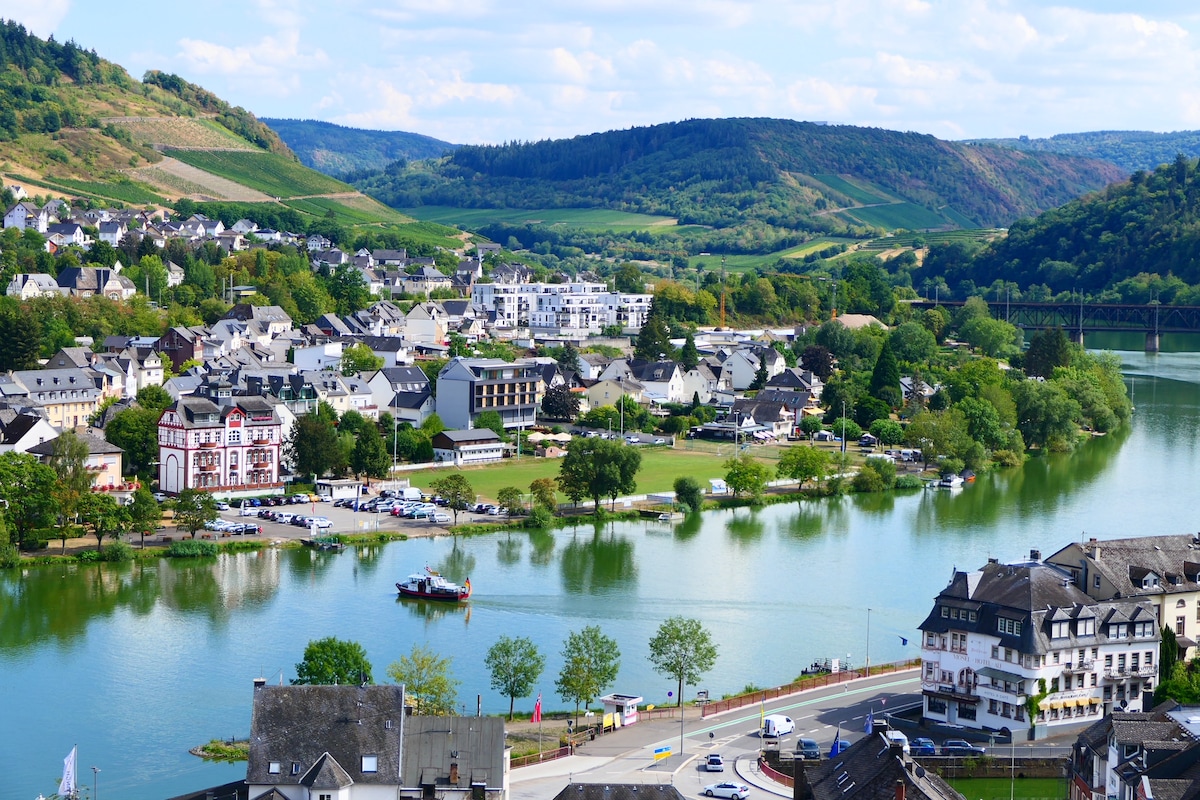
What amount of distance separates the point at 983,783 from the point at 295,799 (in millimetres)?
6567

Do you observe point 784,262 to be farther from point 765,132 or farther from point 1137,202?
point 765,132

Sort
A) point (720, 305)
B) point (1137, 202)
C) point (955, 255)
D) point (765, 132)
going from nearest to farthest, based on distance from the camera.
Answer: point (720, 305) → point (1137, 202) → point (955, 255) → point (765, 132)

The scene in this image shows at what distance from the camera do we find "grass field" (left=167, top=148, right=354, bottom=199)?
7850 cm

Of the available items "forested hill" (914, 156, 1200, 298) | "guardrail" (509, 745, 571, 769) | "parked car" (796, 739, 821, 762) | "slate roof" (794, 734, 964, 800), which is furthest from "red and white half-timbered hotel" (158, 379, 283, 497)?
"forested hill" (914, 156, 1200, 298)

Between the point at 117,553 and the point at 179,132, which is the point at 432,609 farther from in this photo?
the point at 179,132

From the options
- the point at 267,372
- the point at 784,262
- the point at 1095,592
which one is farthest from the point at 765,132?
the point at 1095,592

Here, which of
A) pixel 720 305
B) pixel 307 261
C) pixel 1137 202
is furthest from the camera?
pixel 1137 202

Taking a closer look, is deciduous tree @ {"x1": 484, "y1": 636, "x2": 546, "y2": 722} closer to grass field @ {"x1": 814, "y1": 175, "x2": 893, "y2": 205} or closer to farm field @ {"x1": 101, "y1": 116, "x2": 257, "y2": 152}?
farm field @ {"x1": 101, "y1": 116, "x2": 257, "y2": 152}

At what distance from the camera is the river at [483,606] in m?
19.2

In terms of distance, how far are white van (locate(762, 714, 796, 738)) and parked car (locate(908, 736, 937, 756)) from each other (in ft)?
3.96

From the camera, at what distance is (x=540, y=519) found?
30.3m

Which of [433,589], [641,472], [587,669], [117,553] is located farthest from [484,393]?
[587,669]

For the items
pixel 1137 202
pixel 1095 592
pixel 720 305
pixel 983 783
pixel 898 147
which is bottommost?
pixel 983 783

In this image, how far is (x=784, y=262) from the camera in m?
93.8
